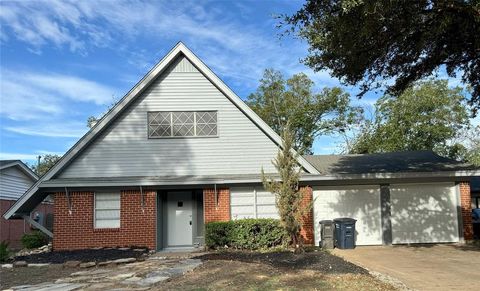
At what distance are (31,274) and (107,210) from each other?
17.4ft

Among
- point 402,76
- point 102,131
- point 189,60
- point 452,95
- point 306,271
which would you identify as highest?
point 452,95

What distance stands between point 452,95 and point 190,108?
27.5 m

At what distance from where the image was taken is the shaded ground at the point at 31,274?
10.9 metres

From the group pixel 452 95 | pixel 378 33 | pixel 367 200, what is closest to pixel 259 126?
pixel 367 200

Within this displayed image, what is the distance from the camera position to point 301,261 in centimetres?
1222

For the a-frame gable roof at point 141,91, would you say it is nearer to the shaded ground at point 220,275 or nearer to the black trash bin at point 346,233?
the black trash bin at point 346,233

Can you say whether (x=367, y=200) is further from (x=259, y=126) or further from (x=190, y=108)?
(x=190, y=108)

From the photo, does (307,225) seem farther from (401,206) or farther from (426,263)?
(426,263)

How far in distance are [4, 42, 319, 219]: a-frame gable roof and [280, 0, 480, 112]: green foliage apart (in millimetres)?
3447

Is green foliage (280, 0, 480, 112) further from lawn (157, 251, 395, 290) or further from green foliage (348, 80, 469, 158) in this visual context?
green foliage (348, 80, 469, 158)

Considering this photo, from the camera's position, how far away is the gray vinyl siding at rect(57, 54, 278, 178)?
56.6 ft

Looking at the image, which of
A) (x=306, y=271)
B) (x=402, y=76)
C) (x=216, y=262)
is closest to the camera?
(x=306, y=271)

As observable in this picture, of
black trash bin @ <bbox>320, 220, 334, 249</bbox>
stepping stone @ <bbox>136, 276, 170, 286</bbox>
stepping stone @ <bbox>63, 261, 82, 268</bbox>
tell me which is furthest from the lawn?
black trash bin @ <bbox>320, 220, 334, 249</bbox>

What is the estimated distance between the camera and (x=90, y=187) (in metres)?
16.9
